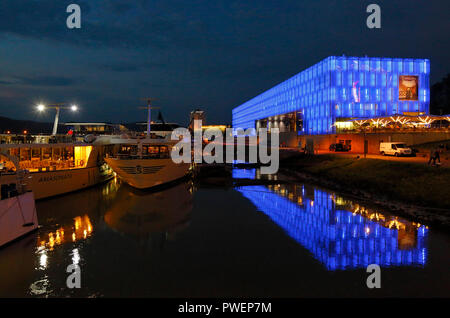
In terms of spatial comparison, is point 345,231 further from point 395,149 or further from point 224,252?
point 395,149

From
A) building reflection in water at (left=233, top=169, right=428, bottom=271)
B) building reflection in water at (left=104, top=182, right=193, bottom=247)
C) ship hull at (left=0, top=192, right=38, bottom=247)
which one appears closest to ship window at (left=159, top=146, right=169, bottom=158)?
building reflection in water at (left=104, top=182, right=193, bottom=247)

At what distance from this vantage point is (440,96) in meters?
101

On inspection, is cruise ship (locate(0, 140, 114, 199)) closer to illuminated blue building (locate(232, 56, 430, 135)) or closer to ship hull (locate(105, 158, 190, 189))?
ship hull (locate(105, 158, 190, 189))

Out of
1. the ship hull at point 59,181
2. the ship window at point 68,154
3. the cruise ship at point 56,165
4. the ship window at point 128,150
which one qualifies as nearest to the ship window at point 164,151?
the ship window at point 128,150

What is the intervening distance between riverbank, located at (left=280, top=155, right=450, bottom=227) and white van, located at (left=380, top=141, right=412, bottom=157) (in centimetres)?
494

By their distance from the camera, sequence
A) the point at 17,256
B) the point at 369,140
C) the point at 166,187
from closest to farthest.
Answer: the point at 17,256 < the point at 166,187 < the point at 369,140

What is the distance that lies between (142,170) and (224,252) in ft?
58.7

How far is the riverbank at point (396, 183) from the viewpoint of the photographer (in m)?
22.2

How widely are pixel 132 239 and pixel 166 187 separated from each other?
1836 centimetres

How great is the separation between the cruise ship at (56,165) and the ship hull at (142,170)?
2.82 m

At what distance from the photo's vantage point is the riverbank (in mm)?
22156

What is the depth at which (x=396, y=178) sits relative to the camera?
2838 cm

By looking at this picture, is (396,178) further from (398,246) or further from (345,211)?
(398,246)
